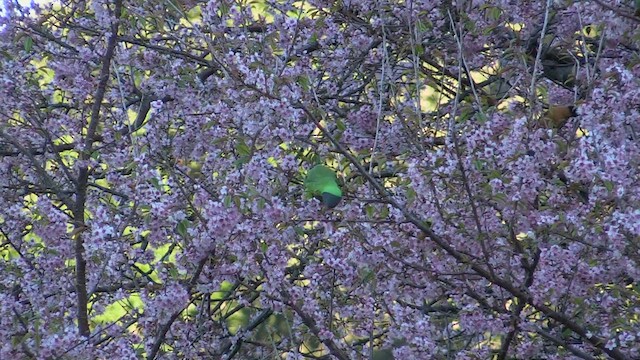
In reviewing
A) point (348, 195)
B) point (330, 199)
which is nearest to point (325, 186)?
point (330, 199)

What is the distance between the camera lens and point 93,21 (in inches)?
187

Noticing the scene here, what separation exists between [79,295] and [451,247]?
1.42 meters

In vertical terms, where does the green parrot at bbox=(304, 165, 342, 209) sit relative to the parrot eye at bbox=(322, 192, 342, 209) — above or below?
above

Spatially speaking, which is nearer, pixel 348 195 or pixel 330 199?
pixel 330 199

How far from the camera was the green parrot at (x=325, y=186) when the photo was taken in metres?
3.24

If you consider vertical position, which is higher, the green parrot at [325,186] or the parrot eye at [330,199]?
the green parrot at [325,186]

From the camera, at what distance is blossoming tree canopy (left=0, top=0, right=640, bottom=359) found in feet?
10.4

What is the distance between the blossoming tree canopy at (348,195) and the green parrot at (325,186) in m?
0.09

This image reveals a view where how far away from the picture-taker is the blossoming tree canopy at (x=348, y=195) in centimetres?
316

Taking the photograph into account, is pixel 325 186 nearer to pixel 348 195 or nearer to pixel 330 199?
pixel 330 199

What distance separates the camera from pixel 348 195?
3512 mm

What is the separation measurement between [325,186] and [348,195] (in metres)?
0.26

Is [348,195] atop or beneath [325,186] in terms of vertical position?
Result: atop

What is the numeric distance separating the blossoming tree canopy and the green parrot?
3.6 inches
